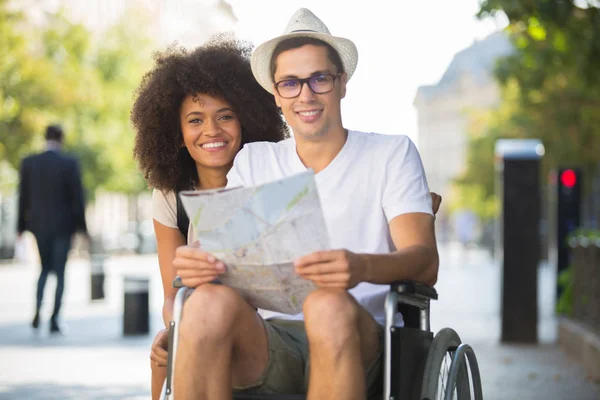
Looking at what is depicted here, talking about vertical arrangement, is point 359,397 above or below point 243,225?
below

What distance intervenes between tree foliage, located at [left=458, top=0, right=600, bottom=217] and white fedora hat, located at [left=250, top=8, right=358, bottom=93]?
6190 millimetres

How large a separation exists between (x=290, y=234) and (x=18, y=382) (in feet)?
18.4

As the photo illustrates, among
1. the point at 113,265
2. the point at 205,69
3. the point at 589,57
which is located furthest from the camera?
the point at 113,265

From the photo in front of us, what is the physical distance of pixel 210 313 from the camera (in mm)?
3590

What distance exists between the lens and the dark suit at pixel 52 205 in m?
11.8

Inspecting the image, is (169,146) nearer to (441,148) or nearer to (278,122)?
(278,122)

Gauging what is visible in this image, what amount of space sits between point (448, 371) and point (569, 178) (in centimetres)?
1211

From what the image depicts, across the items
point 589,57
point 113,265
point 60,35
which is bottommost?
point 113,265

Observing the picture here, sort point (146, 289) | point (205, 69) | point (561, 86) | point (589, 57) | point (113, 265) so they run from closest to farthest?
point (205, 69), point (589, 57), point (146, 289), point (561, 86), point (113, 265)

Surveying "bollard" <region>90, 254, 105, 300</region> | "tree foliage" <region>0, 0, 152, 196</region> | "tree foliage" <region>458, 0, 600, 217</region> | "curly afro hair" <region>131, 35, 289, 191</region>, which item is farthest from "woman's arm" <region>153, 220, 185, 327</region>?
"tree foliage" <region>0, 0, 152, 196</region>

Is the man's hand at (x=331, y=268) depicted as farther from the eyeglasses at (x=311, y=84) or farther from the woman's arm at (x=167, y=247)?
the woman's arm at (x=167, y=247)

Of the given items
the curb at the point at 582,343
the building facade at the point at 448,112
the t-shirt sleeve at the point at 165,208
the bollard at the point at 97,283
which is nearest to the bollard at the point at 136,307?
the curb at the point at 582,343

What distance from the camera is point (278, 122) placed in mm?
4816

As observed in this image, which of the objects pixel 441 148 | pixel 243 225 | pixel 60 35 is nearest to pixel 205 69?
pixel 243 225
